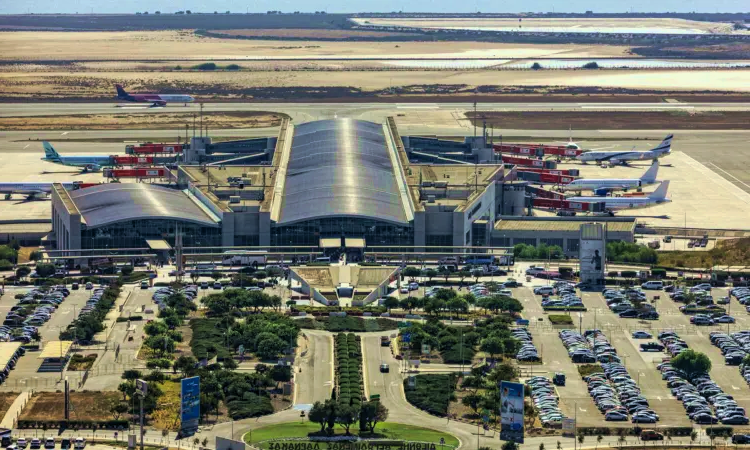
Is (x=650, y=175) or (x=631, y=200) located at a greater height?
(x=650, y=175)

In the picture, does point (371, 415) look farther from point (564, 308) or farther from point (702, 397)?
point (564, 308)

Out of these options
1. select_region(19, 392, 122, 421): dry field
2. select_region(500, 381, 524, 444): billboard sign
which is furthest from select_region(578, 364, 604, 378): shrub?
select_region(19, 392, 122, 421): dry field

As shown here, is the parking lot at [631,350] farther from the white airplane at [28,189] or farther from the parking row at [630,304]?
the white airplane at [28,189]

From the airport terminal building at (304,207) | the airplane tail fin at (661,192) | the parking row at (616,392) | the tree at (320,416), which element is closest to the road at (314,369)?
the tree at (320,416)

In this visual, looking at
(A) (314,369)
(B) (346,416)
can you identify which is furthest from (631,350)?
(B) (346,416)

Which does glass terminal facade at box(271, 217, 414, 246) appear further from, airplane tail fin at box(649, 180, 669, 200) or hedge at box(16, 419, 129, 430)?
hedge at box(16, 419, 129, 430)

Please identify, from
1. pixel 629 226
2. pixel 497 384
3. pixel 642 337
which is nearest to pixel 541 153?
pixel 629 226
